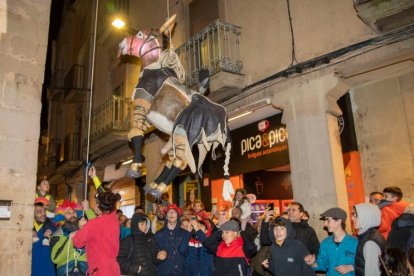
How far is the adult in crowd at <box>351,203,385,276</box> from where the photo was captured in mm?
3734

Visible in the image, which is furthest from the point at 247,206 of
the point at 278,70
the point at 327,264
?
the point at 278,70

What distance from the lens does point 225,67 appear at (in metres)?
7.89

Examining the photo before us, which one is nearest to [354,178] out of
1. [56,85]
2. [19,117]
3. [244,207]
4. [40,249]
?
[244,207]

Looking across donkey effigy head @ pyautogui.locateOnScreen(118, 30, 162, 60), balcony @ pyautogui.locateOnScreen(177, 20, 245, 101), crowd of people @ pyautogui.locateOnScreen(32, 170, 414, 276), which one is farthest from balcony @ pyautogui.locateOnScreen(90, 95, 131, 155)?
donkey effigy head @ pyautogui.locateOnScreen(118, 30, 162, 60)

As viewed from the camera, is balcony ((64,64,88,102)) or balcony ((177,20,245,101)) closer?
balcony ((177,20,245,101))

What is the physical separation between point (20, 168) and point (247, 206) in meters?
3.07

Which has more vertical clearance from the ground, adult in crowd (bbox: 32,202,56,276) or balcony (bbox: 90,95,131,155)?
balcony (bbox: 90,95,131,155)

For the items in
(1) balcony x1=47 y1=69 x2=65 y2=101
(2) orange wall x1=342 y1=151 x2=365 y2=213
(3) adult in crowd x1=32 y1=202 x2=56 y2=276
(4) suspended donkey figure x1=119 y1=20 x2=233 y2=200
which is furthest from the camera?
(1) balcony x1=47 y1=69 x2=65 y2=101

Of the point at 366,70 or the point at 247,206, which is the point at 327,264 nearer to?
the point at 247,206

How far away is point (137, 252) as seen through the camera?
4.79 m

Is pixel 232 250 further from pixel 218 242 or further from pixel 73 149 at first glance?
pixel 73 149

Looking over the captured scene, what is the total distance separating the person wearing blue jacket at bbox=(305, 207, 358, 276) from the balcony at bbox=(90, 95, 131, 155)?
839 cm

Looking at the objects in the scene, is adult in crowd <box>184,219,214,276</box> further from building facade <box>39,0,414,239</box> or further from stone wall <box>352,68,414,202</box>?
stone wall <box>352,68,414,202</box>

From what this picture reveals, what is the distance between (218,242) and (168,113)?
215 centimetres
